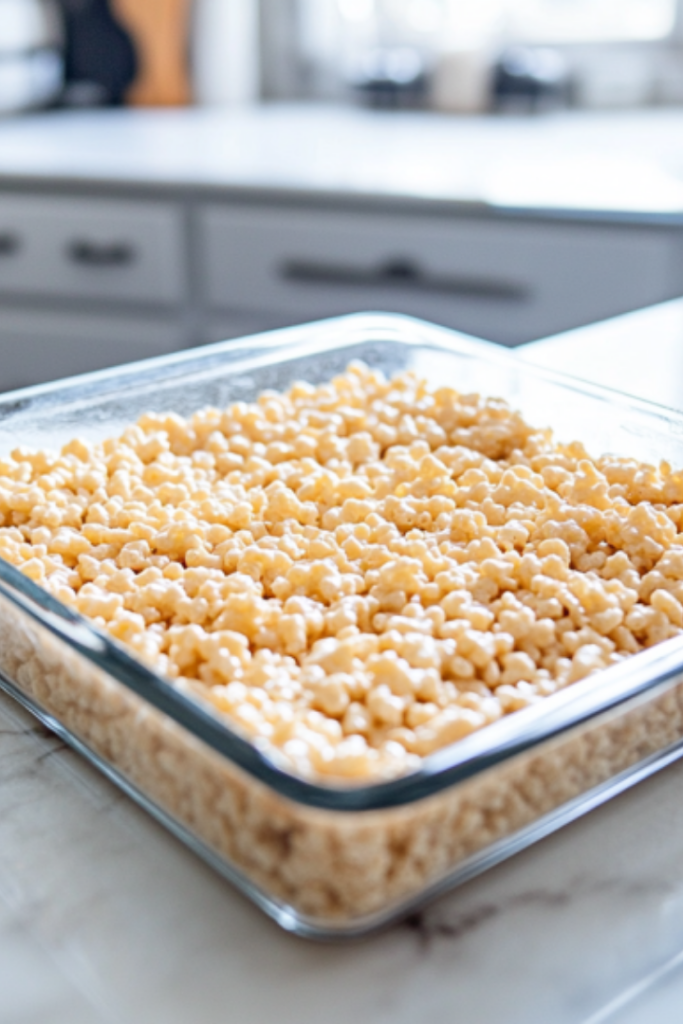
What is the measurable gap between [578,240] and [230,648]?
147 cm

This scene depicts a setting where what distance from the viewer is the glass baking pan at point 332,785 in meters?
0.53

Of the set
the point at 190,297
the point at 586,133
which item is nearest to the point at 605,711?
the point at 190,297

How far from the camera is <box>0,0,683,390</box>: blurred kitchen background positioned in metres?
2.05

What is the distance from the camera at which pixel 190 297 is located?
230cm

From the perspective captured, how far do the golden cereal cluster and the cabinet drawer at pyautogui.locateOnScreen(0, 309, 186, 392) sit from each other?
49.8 inches

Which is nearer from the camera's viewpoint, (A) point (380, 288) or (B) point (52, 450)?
(B) point (52, 450)

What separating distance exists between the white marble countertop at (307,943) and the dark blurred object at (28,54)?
235 centimetres

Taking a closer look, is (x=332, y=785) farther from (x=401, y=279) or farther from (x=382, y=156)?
(x=382, y=156)

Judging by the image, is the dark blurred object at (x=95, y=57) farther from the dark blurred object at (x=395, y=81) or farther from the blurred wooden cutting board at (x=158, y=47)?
the dark blurred object at (x=395, y=81)

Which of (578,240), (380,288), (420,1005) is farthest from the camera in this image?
(380,288)

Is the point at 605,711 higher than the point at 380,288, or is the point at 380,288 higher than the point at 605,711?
the point at 605,711

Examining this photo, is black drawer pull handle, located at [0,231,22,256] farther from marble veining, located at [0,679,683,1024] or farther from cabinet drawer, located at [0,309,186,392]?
marble veining, located at [0,679,683,1024]

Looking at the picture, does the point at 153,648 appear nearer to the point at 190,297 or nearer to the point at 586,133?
the point at 190,297

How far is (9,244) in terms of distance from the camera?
2.37 meters
